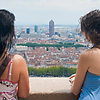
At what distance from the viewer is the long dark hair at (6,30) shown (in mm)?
633

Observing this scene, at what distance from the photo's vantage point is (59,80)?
3.18ft

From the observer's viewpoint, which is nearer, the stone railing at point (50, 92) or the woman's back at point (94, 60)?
the woman's back at point (94, 60)

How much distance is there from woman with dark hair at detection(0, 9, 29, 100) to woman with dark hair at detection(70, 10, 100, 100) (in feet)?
0.69

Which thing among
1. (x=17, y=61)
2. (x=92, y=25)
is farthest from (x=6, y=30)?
(x=92, y=25)

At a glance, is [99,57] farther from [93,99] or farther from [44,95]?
[44,95]

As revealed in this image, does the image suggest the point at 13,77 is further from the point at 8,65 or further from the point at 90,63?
the point at 90,63

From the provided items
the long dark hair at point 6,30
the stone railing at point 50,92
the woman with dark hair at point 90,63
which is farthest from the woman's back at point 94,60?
the long dark hair at point 6,30

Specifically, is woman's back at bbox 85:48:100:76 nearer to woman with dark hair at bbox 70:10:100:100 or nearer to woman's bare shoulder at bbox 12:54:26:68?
woman with dark hair at bbox 70:10:100:100

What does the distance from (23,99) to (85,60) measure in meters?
0.31

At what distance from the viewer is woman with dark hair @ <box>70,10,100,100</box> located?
67 cm

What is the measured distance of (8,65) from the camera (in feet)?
2.17

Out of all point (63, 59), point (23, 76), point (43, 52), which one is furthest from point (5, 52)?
point (43, 52)

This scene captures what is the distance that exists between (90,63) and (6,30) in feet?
1.04

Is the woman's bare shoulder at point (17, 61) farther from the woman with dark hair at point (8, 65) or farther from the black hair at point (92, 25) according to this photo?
the black hair at point (92, 25)
